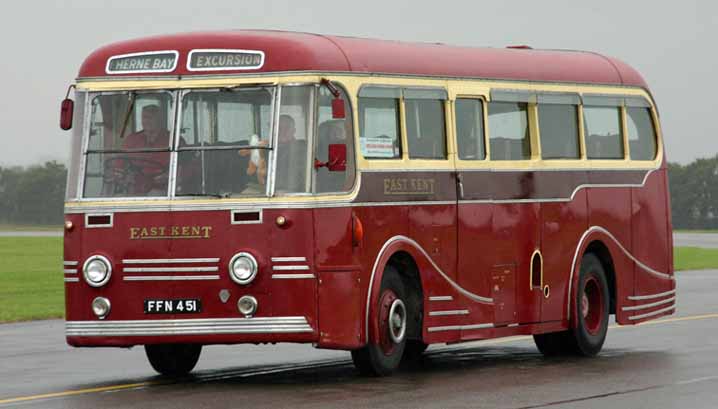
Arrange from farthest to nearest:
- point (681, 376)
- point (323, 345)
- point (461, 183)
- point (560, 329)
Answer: point (560, 329)
point (461, 183)
point (681, 376)
point (323, 345)

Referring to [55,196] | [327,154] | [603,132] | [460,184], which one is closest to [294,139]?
[327,154]

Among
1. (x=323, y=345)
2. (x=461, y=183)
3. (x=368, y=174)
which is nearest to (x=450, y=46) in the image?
(x=461, y=183)

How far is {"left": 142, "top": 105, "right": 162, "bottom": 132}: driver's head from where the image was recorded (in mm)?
14812

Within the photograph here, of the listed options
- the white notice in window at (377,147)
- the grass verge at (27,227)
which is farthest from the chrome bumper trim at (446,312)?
the grass verge at (27,227)

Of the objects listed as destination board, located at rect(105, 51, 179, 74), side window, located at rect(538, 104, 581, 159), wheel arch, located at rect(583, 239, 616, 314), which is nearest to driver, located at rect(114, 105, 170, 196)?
destination board, located at rect(105, 51, 179, 74)

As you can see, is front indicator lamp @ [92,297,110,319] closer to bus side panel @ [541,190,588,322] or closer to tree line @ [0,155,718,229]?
bus side panel @ [541,190,588,322]

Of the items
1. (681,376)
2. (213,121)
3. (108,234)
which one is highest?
(213,121)

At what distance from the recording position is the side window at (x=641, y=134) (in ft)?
63.4

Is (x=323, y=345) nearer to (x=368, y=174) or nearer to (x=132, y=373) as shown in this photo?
(x=368, y=174)

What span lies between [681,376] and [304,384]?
3.26m

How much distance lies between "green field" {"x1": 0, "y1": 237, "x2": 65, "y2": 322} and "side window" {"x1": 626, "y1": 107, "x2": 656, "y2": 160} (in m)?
10.2

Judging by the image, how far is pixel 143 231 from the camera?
1458 centimetres

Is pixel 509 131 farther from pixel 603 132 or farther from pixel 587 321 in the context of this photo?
pixel 587 321

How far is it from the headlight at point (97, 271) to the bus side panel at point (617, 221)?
5.83m
